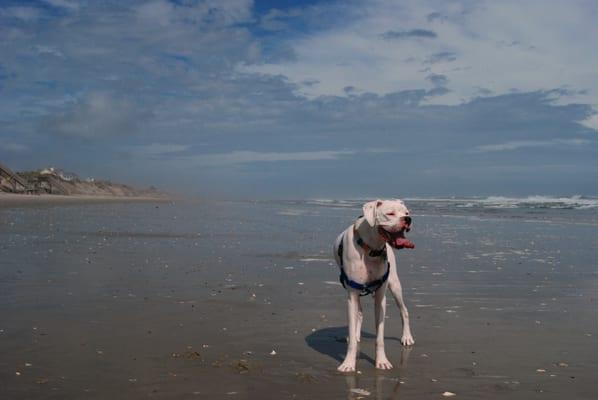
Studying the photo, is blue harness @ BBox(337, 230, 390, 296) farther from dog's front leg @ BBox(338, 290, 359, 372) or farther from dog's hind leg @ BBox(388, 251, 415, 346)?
dog's hind leg @ BBox(388, 251, 415, 346)

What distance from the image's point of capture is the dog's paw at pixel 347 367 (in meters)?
5.35

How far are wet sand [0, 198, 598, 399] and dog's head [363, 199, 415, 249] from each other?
3.69ft

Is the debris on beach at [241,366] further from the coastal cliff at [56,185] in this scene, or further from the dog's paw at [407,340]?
the coastal cliff at [56,185]

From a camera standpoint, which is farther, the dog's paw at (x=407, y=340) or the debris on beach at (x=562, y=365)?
the dog's paw at (x=407, y=340)

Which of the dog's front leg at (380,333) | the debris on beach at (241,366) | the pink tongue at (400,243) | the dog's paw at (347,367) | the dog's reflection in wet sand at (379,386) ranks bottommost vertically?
→ the dog's reflection in wet sand at (379,386)

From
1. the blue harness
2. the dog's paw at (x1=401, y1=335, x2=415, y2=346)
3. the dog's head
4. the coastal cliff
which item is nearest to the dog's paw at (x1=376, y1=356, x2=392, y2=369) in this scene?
the blue harness

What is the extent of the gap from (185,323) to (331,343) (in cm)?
164

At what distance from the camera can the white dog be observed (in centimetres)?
529

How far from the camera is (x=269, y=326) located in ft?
22.3

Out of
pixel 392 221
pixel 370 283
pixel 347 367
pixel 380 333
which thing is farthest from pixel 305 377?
pixel 392 221

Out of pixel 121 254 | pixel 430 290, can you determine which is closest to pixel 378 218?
pixel 430 290

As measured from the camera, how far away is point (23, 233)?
15.5 meters

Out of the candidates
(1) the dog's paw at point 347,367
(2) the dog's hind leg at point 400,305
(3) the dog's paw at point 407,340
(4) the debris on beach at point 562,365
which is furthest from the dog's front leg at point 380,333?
(4) the debris on beach at point 562,365

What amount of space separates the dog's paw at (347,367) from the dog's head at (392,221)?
42.6 inches
